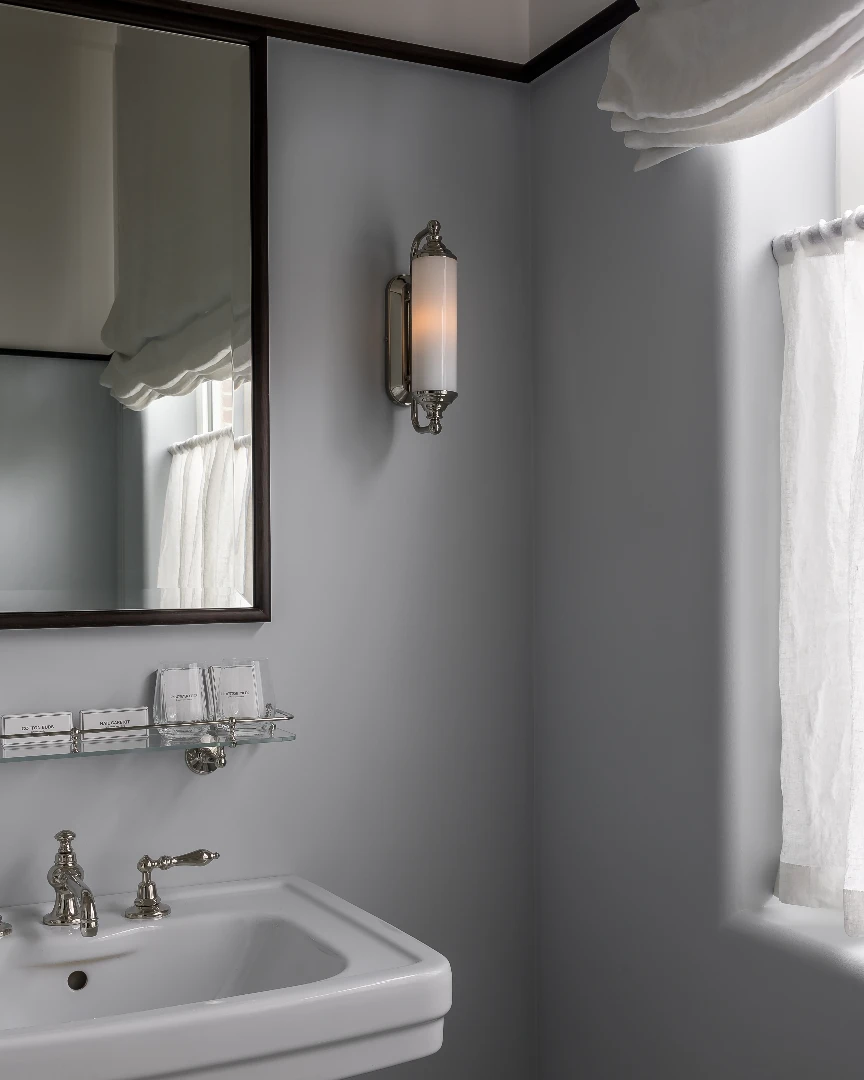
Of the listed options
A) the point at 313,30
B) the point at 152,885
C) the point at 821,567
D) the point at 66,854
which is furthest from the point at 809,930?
the point at 313,30

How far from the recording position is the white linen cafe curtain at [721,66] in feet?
4.53

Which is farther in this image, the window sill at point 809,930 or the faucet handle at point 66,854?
the faucet handle at point 66,854

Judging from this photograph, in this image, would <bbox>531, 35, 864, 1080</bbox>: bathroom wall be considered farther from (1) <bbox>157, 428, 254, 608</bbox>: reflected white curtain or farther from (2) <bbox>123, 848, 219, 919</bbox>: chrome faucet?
(2) <bbox>123, 848, 219, 919</bbox>: chrome faucet

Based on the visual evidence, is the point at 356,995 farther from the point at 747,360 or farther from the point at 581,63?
the point at 581,63

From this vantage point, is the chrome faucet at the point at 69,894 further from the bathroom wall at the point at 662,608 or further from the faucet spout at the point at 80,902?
the bathroom wall at the point at 662,608

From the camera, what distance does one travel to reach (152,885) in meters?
1.65

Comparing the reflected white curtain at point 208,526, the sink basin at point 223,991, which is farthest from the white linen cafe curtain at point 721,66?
the sink basin at point 223,991

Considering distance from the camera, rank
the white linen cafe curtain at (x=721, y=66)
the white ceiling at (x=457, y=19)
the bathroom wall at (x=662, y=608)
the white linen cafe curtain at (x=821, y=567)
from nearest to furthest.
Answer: the white linen cafe curtain at (x=721, y=66) < the white linen cafe curtain at (x=821, y=567) < the bathroom wall at (x=662, y=608) < the white ceiling at (x=457, y=19)

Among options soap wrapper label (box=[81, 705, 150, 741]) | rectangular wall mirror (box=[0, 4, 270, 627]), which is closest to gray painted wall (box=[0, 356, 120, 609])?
rectangular wall mirror (box=[0, 4, 270, 627])

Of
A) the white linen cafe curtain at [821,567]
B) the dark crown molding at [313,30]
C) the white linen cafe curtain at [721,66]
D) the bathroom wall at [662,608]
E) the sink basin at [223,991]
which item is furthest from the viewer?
the dark crown molding at [313,30]

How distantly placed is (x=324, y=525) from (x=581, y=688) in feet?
1.71

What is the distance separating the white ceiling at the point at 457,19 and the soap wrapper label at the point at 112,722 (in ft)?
3.76

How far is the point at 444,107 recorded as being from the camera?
2.01 metres

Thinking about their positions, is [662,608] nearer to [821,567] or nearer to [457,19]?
[821,567]
